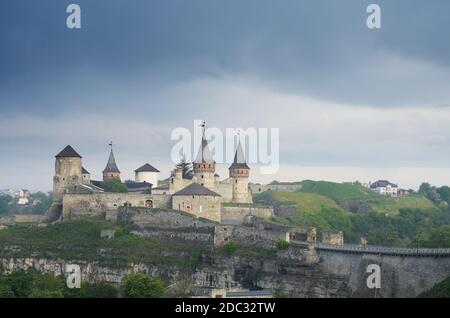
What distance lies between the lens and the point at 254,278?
7300 cm

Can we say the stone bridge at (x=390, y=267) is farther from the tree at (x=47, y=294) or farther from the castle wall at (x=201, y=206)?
the tree at (x=47, y=294)

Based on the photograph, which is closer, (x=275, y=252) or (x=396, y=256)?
(x=396, y=256)

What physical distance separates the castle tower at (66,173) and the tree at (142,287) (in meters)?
23.1

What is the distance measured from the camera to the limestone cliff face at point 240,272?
229 feet

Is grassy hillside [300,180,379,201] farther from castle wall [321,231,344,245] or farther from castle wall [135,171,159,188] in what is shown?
castle wall [321,231,344,245]

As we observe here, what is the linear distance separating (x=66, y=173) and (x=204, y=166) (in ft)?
40.3

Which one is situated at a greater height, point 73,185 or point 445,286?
point 73,185

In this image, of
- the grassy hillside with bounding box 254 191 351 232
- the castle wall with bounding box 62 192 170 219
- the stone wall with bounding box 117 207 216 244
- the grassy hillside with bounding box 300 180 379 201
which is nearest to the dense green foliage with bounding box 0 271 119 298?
the stone wall with bounding box 117 207 216 244

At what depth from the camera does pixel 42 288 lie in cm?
7031

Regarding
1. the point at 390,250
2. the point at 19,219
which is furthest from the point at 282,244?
the point at 19,219
